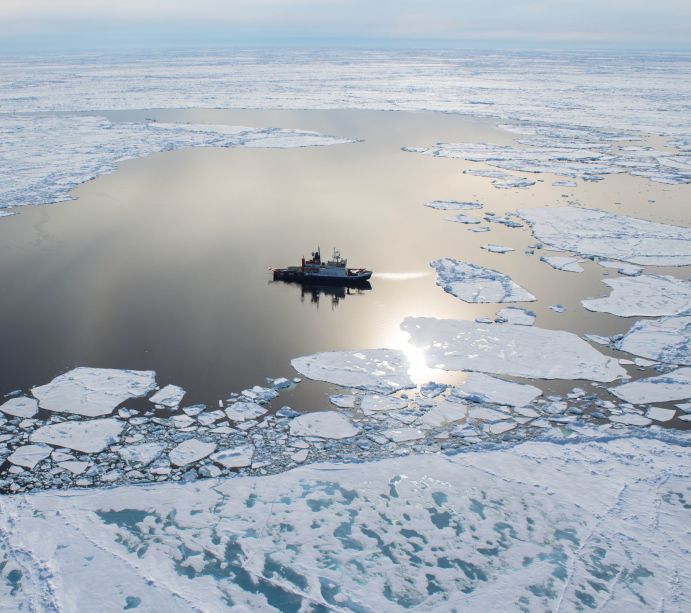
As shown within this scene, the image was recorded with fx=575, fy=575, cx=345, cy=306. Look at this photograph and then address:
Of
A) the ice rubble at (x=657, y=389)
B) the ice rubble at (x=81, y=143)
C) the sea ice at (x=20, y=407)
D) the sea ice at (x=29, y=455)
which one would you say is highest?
the ice rubble at (x=81, y=143)

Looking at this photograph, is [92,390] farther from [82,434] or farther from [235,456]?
[235,456]

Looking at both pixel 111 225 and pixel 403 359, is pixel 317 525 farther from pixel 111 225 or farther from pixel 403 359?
pixel 111 225

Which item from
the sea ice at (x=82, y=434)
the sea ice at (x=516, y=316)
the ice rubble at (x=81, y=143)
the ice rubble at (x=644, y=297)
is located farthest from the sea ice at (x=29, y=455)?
the ice rubble at (x=81, y=143)

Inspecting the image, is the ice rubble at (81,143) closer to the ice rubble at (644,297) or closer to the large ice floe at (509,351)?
the large ice floe at (509,351)

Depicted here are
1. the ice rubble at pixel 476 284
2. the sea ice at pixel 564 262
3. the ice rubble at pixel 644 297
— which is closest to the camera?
the ice rubble at pixel 644 297

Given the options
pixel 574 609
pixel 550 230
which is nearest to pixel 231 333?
pixel 574 609
